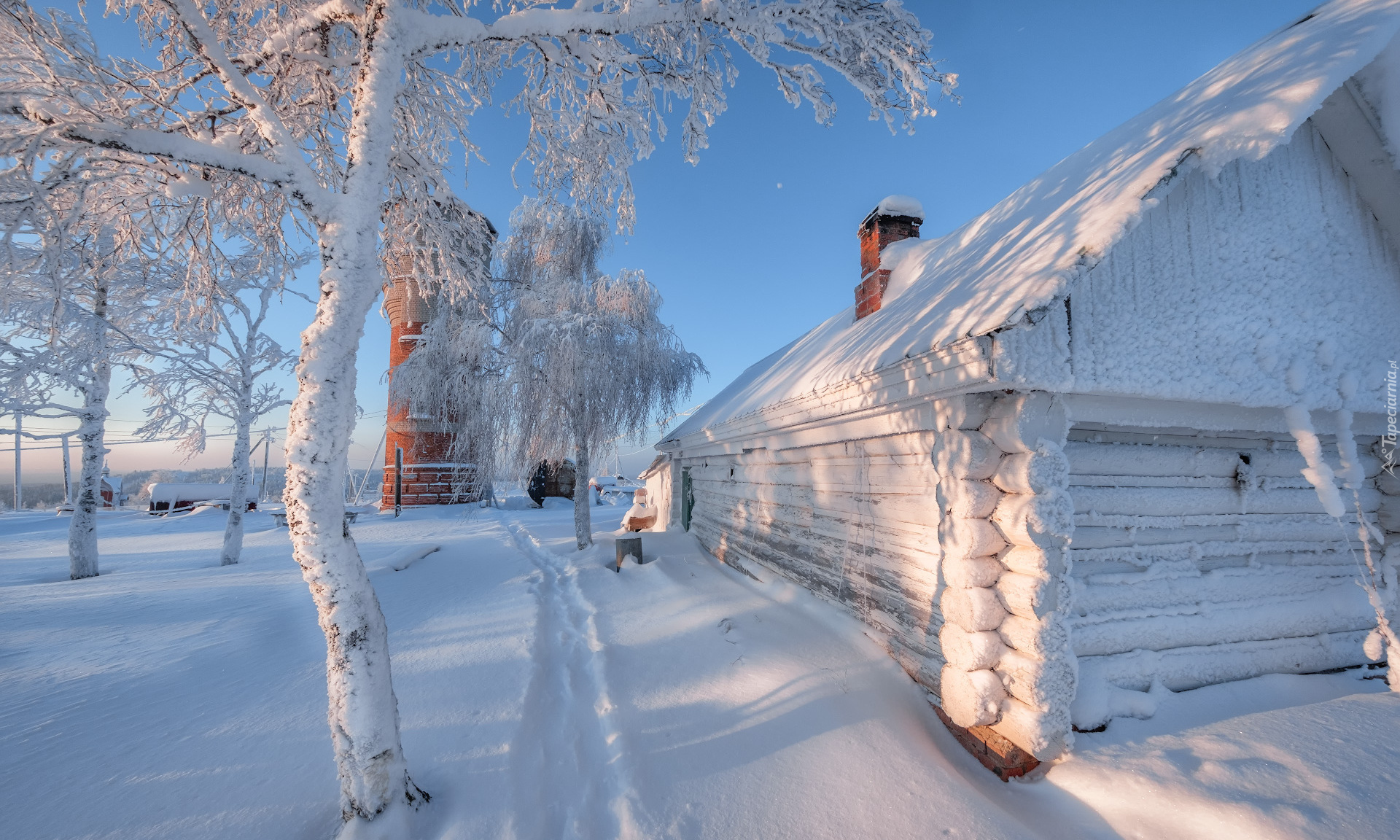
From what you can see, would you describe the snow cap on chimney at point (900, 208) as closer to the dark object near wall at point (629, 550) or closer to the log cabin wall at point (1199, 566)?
the log cabin wall at point (1199, 566)

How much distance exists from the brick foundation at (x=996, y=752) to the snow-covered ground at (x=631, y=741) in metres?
0.09

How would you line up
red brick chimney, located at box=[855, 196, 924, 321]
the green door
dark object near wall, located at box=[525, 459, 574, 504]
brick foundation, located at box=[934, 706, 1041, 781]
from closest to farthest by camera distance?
brick foundation, located at box=[934, 706, 1041, 781] → red brick chimney, located at box=[855, 196, 924, 321] → the green door → dark object near wall, located at box=[525, 459, 574, 504]

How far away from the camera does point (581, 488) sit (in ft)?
35.2

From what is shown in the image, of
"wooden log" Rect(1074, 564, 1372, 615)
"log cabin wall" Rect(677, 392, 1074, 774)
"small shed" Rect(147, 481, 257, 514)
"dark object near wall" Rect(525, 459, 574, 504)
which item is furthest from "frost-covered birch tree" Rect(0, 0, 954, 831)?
"small shed" Rect(147, 481, 257, 514)

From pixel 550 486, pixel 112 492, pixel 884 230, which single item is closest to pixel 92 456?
pixel 884 230

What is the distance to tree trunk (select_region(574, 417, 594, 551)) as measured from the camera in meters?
10.0

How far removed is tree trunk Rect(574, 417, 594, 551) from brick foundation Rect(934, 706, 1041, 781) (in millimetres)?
7759

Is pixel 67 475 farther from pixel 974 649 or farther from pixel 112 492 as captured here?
pixel 974 649

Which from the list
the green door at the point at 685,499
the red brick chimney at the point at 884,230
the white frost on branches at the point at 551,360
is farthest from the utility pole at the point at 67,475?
the red brick chimney at the point at 884,230

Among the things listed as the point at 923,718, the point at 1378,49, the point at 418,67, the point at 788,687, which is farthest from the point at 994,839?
the point at 418,67

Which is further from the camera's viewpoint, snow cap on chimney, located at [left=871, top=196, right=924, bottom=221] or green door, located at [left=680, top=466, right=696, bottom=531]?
green door, located at [left=680, top=466, right=696, bottom=531]

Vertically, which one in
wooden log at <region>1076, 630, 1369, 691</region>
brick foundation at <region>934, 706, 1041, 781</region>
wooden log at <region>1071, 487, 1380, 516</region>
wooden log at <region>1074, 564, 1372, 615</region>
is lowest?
brick foundation at <region>934, 706, 1041, 781</region>

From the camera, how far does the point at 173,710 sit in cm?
382

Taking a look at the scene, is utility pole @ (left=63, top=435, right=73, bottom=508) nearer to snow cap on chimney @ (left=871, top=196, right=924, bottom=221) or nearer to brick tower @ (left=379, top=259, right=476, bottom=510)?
brick tower @ (left=379, top=259, right=476, bottom=510)
